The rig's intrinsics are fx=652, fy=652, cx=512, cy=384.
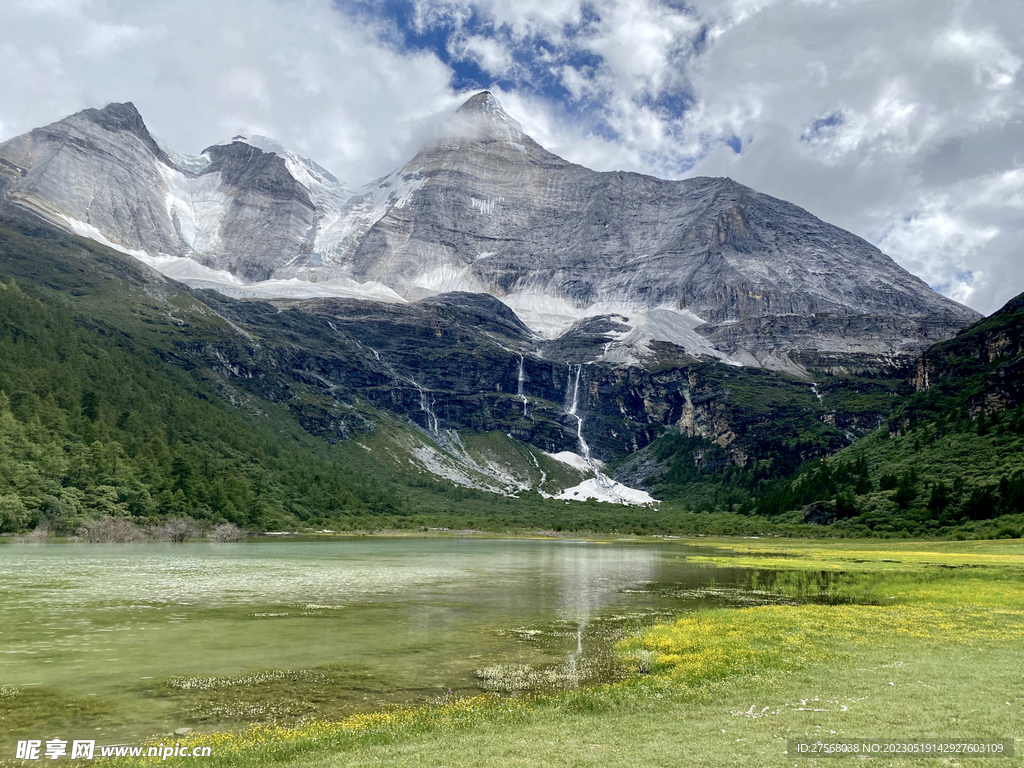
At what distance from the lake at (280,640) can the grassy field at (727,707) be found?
10.2 feet

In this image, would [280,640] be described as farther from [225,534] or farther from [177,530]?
[225,534]

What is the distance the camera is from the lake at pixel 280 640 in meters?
22.9

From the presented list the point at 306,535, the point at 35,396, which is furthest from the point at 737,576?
the point at 35,396

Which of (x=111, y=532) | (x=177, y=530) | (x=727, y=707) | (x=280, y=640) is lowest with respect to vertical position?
(x=177, y=530)

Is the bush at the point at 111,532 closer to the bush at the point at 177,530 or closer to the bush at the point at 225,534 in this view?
the bush at the point at 177,530

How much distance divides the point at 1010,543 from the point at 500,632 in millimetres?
92818

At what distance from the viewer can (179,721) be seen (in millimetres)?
20969

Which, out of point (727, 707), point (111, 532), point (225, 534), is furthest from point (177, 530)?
point (727, 707)

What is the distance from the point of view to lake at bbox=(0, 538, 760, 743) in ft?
75.2

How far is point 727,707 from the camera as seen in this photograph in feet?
68.8

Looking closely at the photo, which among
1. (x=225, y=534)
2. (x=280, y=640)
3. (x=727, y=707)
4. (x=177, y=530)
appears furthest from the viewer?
(x=225, y=534)

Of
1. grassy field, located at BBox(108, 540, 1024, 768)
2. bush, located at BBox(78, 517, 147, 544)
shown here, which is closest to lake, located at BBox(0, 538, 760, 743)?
grassy field, located at BBox(108, 540, 1024, 768)

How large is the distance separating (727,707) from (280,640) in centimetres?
2364

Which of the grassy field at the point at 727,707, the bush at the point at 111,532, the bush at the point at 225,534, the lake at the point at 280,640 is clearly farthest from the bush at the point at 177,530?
the grassy field at the point at 727,707
